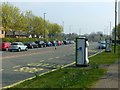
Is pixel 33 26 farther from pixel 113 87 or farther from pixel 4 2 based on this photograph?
pixel 113 87

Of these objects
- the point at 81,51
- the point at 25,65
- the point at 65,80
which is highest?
the point at 81,51

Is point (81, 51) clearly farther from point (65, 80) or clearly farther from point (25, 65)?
point (65, 80)

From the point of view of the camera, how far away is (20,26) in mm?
80500

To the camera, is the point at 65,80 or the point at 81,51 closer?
the point at 65,80

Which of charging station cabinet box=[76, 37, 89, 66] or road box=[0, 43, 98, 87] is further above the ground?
charging station cabinet box=[76, 37, 89, 66]

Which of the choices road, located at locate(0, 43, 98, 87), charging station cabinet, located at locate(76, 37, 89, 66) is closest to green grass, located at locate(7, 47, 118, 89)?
road, located at locate(0, 43, 98, 87)

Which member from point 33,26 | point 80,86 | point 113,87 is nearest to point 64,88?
point 80,86

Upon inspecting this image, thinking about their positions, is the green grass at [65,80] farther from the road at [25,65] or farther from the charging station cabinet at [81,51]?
the charging station cabinet at [81,51]

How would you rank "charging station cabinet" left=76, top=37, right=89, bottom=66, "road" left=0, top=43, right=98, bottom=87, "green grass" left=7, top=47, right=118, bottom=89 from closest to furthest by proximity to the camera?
"green grass" left=7, top=47, right=118, bottom=89 → "road" left=0, top=43, right=98, bottom=87 → "charging station cabinet" left=76, top=37, right=89, bottom=66

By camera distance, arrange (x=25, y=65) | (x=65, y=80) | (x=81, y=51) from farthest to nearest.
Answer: (x=25, y=65), (x=81, y=51), (x=65, y=80)

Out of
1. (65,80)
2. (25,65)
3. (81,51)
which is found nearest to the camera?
(65,80)

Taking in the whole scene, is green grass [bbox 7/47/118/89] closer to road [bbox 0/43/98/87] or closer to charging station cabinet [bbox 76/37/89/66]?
road [bbox 0/43/98/87]

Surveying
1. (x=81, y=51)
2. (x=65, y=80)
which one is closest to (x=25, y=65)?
(x=81, y=51)

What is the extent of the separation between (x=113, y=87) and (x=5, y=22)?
227 feet
